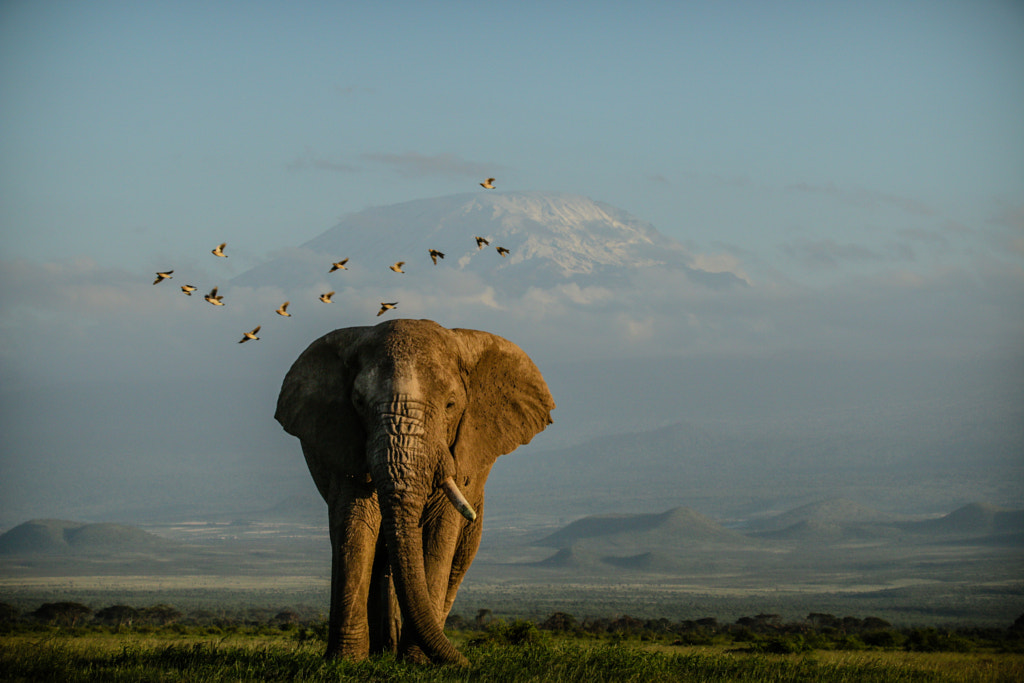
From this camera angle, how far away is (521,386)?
851 inches

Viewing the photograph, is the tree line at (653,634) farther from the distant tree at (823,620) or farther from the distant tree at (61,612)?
the distant tree at (823,620)

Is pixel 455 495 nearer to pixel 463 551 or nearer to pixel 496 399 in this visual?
pixel 496 399

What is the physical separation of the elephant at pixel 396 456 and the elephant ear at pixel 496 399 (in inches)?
1.4

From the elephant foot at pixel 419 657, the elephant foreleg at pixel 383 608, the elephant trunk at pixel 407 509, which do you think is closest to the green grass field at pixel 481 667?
the elephant foot at pixel 419 657

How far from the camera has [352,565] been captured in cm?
1861

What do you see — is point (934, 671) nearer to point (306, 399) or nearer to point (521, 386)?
point (521, 386)

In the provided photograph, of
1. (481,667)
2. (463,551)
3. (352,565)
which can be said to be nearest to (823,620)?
(463,551)

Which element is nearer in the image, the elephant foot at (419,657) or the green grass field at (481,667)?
the green grass field at (481,667)

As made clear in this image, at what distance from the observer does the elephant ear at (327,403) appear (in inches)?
744

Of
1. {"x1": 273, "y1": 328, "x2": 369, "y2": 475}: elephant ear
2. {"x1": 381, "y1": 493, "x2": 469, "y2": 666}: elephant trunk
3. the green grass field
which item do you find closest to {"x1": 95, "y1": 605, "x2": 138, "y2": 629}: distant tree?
the green grass field

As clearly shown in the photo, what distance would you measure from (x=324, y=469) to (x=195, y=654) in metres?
3.41

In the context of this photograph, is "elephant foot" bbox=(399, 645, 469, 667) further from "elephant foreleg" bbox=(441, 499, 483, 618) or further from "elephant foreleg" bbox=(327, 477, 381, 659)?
"elephant foreleg" bbox=(441, 499, 483, 618)

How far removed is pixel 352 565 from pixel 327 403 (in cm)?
255

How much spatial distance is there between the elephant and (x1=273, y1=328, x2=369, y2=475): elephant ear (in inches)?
0.9
